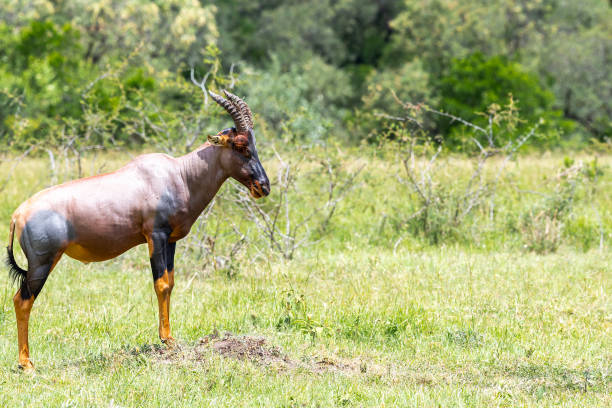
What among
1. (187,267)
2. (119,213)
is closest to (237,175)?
(119,213)

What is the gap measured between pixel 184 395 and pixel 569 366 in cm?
358

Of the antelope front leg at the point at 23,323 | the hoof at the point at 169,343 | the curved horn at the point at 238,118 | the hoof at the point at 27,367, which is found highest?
the curved horn at the point at 238,118

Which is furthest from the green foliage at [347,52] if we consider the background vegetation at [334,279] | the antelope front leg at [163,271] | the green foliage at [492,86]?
the antelope front leg at [163,271]

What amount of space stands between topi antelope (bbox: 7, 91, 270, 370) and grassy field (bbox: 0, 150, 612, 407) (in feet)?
2.62

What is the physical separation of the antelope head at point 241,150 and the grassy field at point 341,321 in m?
1.55

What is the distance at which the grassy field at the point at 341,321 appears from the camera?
20.9 feet

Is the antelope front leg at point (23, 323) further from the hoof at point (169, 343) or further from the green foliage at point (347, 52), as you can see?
the green foliage at point (347, 52)

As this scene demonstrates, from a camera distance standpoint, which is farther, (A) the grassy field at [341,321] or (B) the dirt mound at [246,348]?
(B) the dirt mound at [246,348]

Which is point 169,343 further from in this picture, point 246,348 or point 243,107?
point 243,107

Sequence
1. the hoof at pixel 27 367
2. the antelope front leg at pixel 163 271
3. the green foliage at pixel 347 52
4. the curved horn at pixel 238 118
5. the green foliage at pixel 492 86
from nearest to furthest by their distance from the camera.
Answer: the hoof at pixel 27 367
the antelope front leg at pixel 163 271
the curved horn at pixel 238 118
the green foliage at pixel 347 52
the green foliage at pixel 492 86

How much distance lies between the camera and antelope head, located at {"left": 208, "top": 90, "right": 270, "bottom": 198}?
22.6ft

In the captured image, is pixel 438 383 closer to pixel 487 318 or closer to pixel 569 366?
Result: pixel 569 366

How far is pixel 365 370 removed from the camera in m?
6.95

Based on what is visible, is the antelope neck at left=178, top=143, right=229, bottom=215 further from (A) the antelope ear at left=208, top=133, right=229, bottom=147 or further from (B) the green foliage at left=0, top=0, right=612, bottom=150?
(B) the green foliage at left=0, top=0, right=612, bottom=150
